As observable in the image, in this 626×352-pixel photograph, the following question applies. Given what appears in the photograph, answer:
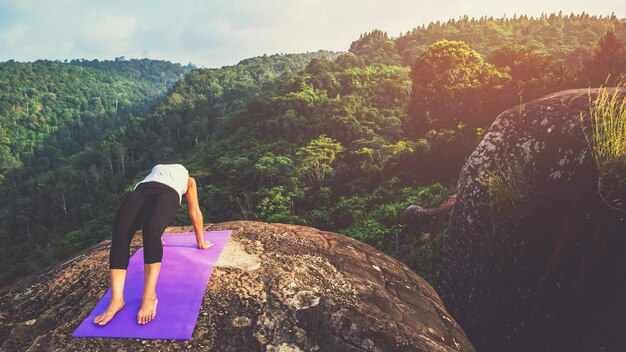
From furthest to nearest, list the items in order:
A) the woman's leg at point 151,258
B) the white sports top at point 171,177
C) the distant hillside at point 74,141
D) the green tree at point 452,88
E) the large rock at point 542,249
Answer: the distant hillside at point 74,141 → the green tree at point 452,88 → the white sports top at point 171,177 → the large rock at point 542,249 → the woman's leg at point 151,258

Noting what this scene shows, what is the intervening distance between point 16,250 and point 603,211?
54.6m

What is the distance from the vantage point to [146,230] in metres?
2.64

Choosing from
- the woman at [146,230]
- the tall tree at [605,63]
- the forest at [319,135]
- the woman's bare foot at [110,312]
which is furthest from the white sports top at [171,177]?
the tall tree at [605,63]

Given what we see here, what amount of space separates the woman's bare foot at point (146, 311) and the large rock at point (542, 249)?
10.9 ft

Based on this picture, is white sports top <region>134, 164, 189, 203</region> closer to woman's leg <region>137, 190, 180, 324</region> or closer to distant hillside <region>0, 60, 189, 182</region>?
woman's leg <region>137, 190, 180, 324</region>

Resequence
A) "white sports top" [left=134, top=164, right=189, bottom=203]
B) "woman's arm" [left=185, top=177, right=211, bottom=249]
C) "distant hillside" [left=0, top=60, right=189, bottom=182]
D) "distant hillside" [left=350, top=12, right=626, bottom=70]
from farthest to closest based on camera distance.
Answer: "distant hillside" [left=0, top=60, right=189, bottom=182] → "distant hillside" [left=350, top=12, right=626, bottom=70] → "woman's arm" [left=185, top=177, right=211, bottom=249] → "white sports top" [left=134, top=164, right=189, bottom=203]

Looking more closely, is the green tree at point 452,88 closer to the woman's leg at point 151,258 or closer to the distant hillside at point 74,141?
the woman's leg at point 151,258

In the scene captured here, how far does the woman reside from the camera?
264 cm

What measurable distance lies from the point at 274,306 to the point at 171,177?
1377 millimetres

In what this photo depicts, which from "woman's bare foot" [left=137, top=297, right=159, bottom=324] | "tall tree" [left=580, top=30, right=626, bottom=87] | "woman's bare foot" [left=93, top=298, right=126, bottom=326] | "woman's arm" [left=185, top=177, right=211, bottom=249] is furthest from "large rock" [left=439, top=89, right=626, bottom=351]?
"tall tree" [left=580, top=30, right=626, bottom=87]

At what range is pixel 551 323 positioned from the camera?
10.5 ft

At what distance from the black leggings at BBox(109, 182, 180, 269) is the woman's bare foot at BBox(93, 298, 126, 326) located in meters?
0.26

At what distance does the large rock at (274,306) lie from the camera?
2467 mm

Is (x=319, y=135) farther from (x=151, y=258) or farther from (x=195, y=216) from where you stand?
(x=151, y=258)
